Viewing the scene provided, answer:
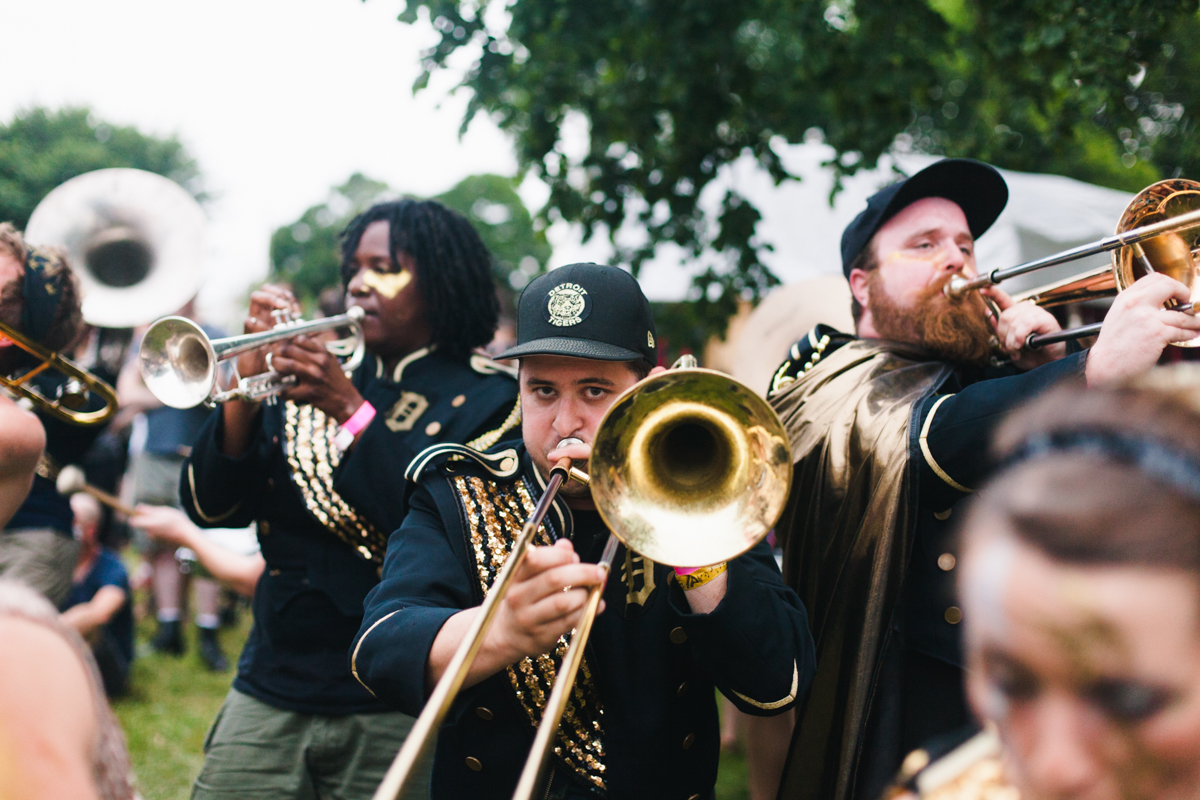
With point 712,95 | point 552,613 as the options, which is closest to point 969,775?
point 552,613

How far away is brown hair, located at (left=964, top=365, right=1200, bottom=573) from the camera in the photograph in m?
0.85

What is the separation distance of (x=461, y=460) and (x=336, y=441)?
784 millimetres

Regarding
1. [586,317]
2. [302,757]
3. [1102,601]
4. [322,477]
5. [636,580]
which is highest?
[586,317]

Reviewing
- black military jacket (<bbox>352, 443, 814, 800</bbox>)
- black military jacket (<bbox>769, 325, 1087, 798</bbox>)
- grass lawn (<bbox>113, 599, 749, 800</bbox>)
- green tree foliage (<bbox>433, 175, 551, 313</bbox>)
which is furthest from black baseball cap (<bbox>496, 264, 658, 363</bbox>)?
green tree foliage (<bbox>433, 175, 551, 313</bbox>)

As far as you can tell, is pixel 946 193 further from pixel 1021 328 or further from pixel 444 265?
pixel 444 265

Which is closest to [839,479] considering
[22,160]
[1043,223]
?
[1043,223]

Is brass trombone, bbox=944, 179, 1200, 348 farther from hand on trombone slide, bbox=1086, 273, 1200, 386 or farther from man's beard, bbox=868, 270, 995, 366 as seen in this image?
hand on trombone slide, bbox=1086, 273, 1200, 386

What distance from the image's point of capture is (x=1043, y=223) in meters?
6.46

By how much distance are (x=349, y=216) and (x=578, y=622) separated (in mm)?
32836

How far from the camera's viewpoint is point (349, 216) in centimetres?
3272

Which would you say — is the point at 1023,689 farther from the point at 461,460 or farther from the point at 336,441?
the point at 336,441

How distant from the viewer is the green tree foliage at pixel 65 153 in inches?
949

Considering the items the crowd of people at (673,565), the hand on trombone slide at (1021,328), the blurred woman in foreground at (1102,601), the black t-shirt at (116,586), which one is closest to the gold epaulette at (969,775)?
the crowd of people at (673,565)

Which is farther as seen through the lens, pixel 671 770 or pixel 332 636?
pixel 332 636
